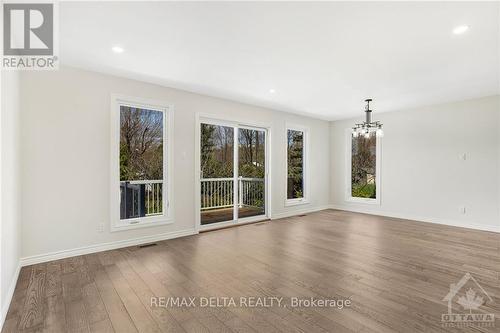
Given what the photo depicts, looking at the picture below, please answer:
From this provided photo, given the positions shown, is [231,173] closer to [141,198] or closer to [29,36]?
[141,198]

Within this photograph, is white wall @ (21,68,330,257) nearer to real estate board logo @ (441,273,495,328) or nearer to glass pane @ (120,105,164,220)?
glass pane @ (120,105,164,220)

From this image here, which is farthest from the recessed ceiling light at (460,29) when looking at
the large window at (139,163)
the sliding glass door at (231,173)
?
the large window at (139,163)

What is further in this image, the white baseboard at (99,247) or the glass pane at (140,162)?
the glass pane at (140,162)

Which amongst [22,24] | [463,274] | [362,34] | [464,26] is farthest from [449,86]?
[22,24]

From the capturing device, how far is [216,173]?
17.6 ft

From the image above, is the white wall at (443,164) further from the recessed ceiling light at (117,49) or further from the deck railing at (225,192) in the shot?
the recessed ceiling light at (117,49)

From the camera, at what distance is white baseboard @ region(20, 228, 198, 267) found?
10.6 feet

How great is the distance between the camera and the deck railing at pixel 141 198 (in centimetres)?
412

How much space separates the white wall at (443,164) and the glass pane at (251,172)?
3104mm

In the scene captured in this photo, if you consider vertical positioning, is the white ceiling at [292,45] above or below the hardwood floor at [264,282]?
above

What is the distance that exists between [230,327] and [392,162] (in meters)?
5.98

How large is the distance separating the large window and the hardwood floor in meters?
0.61

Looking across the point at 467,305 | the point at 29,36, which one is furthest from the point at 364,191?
the point at 29,36

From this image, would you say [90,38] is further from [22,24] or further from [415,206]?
[415,206]
